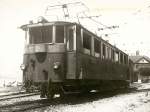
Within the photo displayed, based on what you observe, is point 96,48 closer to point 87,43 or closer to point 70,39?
point 87,43

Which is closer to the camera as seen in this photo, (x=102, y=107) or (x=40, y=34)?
(x=102, y=107)

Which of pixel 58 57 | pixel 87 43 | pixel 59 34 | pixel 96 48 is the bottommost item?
pixel 58 57

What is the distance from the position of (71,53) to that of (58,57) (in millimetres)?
551

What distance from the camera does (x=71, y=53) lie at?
11.2 m

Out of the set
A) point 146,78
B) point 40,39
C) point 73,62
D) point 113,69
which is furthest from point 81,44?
point 146,78

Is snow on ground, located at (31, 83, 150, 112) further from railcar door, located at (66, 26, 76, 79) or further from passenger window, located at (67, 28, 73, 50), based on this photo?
passenger window, located at (67, 28, 73, 50)

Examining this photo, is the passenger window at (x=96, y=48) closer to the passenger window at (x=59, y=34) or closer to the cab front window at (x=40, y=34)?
the passenger window at (x=59, y=34)

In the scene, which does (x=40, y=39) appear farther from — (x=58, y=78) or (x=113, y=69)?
(x=113, y=69)

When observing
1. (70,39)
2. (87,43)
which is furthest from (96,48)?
(70,39)

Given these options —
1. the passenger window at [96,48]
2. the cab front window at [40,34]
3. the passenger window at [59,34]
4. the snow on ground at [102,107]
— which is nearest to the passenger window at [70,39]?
the passenger window at [59,34]

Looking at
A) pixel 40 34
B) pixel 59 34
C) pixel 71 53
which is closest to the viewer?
A: pixel 71 53

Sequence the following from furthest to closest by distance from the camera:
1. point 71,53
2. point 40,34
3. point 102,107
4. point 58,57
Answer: point 40,34 < point 71,53 < point 58,57 < point 102,107

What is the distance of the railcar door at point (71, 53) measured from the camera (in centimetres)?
1109

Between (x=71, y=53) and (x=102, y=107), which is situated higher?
(x=71, y=53)
